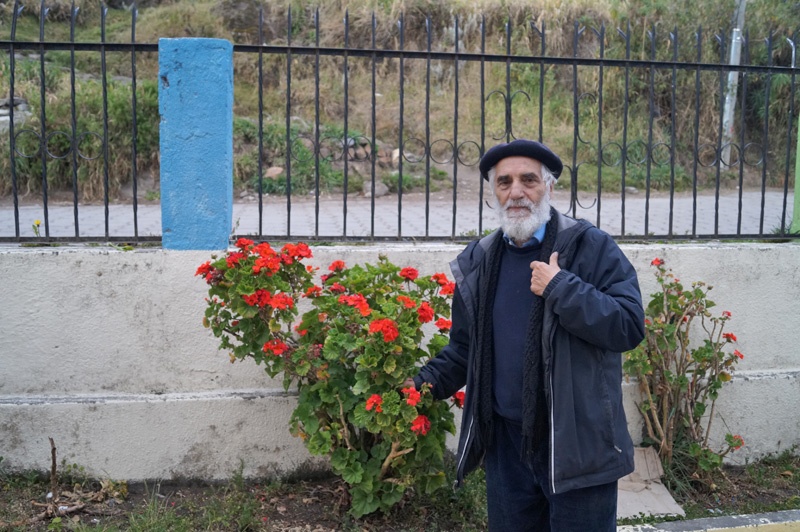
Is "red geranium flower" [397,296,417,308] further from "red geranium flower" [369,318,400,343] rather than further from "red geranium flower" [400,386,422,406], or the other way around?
"red geranium flower" [400,386,422,406]

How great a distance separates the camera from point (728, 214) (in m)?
9.91

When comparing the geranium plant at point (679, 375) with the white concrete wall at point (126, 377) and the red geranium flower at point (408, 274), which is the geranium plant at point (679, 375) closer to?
the red geranium flower at point (408, 274)

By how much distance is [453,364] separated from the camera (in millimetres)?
2914

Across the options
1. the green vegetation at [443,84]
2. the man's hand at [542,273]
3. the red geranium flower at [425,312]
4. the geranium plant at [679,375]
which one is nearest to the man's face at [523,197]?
the man's hand at [542,273]

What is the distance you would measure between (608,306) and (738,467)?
3003 millimetres

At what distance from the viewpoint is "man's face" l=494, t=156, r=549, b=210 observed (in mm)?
2551

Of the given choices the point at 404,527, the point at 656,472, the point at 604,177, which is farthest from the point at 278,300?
the point at 604,177

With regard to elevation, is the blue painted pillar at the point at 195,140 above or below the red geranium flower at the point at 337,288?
above

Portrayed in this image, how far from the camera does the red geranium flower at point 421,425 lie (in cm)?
320

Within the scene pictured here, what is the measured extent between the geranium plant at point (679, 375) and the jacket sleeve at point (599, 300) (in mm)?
1868

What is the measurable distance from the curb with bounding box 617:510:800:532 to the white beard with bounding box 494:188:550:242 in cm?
205

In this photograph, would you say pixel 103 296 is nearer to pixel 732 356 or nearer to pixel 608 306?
pixel 608 306

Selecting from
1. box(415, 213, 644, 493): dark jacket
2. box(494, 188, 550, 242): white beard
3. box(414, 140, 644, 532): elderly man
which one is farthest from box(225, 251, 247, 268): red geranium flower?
box(415, 213, 644, 493): dark jacket

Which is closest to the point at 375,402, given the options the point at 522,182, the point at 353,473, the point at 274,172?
the point at 353,473
